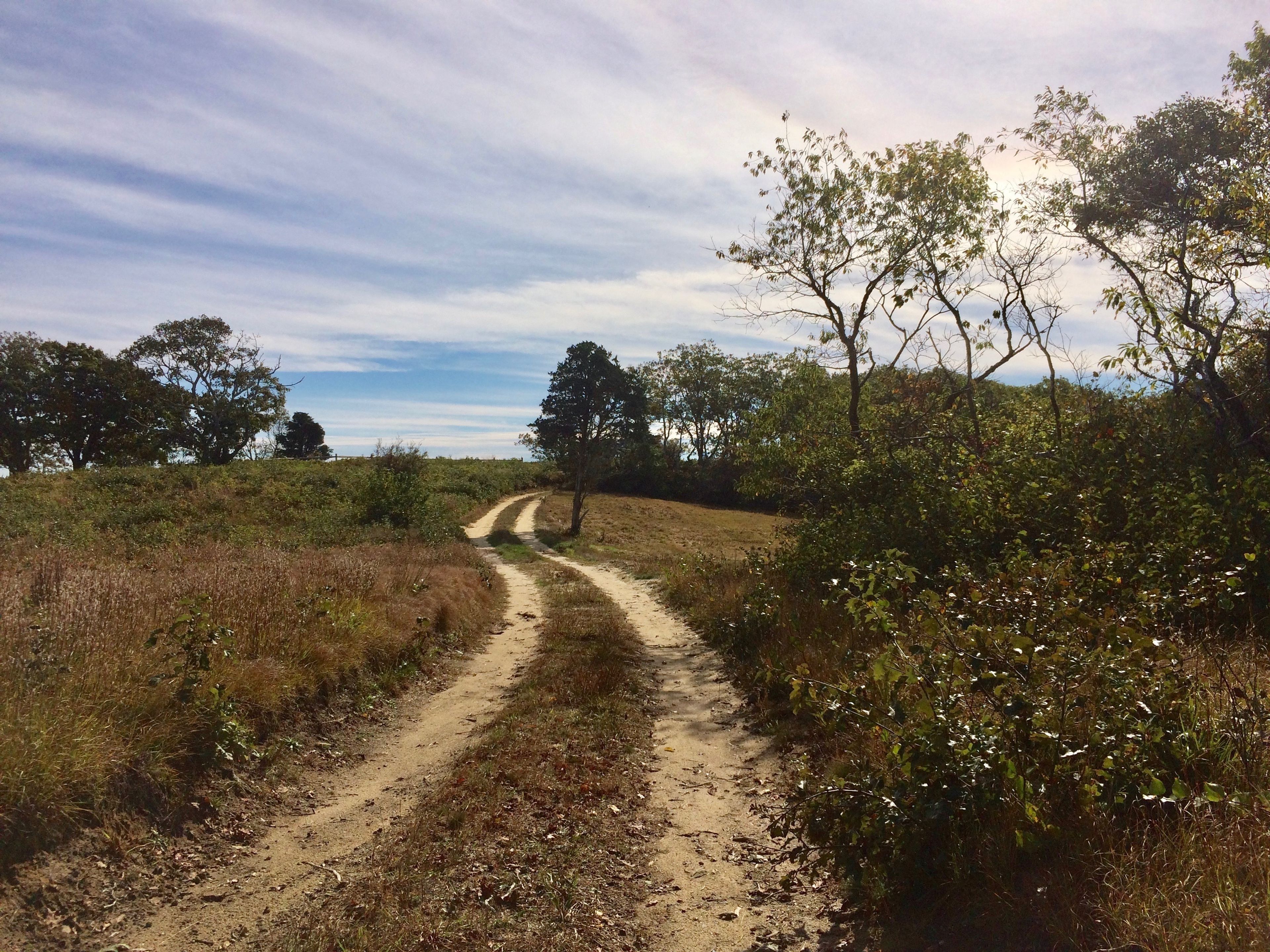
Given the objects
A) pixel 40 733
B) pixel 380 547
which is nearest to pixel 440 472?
pixel 380 547

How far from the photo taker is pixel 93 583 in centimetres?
837

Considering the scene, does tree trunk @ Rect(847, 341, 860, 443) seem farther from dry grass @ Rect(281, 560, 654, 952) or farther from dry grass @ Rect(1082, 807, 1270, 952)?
dry grass @ Rect(1082, 807, 1270, 952)

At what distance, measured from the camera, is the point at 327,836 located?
18.7 feet

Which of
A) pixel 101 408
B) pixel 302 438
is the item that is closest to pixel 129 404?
pixel 101 408

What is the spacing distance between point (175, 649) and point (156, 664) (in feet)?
2.00

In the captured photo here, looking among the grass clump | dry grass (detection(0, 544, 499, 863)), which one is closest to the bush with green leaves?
dry grass (detection(0, 544, 499, 863))

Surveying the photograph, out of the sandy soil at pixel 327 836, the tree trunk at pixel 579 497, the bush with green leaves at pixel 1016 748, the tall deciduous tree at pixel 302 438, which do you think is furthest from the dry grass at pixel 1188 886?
the tall deciduous tree at pixel 302 438

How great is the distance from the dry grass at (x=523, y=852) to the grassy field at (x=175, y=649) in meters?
1.98

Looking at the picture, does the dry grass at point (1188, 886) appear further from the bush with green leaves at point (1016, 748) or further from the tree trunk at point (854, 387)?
the tree trunk at point (854, 387)

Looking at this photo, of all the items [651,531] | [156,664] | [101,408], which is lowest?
[651,531]

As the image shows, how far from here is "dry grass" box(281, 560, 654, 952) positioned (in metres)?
4.23

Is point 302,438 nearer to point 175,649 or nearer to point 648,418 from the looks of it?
point 648,418

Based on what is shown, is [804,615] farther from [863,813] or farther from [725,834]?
[863,813]

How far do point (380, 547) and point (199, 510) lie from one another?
17186 millimetres
